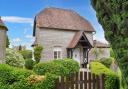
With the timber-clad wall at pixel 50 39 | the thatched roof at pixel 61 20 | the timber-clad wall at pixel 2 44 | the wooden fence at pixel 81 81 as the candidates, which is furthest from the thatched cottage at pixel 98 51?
the wooden fence at pixel 81 81

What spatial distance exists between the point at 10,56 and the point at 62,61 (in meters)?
12.9

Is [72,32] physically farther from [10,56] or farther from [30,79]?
[30,79]

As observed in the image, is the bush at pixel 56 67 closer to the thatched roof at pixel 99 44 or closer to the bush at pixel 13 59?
the bush at pixel 13 59

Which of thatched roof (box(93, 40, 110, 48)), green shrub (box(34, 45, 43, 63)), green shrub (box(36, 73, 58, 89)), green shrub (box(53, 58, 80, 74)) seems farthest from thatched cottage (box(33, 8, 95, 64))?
green shrub (box(36, 73, 58, 89))

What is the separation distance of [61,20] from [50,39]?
3.55 meters

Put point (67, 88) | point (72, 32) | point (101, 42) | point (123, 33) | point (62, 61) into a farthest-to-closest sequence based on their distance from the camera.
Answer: point (101, 42) < point (72, 32) < point (62, 61) < point (67, 88) < point (123, 33)

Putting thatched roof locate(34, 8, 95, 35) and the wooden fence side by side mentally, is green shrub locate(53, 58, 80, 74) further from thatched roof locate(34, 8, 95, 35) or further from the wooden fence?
thatched roof locate(34, 8, 95, 35)

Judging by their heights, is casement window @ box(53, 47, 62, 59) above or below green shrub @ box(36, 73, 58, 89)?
above

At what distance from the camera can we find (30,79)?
11.6 m

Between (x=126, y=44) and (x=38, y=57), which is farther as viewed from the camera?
(x=38, y=57)

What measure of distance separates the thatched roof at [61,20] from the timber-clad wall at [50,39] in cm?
73

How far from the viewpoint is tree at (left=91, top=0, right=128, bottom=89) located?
7543 millimetres

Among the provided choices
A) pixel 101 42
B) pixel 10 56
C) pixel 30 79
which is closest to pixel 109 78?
pixel 30 79

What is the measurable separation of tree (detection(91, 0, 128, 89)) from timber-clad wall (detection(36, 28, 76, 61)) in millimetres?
32863
